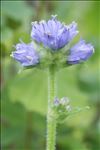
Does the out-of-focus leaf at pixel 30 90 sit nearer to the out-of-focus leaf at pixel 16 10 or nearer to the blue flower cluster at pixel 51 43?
the out-of-focus leaf at pixel 16 10

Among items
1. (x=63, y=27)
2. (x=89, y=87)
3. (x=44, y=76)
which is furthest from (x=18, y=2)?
(x=63, y=27)

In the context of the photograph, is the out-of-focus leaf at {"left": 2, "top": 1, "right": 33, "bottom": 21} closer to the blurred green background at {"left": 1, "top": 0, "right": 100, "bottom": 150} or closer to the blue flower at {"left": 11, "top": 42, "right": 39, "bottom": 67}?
the blurred green background at {"left": 1, "top": 0, "right": 100, "bottom": 150}

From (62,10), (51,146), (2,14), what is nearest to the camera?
(51,146)

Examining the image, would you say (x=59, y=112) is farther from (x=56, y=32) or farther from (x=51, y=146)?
(x=56, y=32)

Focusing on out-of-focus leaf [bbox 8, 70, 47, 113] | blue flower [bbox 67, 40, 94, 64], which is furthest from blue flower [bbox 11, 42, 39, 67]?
out-of-focus leaf [bbox 8, 70, 47, 113]

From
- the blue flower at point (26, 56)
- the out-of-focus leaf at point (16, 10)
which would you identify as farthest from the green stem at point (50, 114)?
the out-of-focus leaf at point (16, 10)


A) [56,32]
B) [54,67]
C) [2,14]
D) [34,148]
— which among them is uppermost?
[2,14]

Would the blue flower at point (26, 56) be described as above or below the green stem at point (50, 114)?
above

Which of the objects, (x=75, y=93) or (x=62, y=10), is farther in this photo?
(x=62, y=10)
